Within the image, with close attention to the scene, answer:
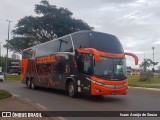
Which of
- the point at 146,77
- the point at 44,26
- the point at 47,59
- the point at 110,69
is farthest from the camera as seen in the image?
the point at 44,26

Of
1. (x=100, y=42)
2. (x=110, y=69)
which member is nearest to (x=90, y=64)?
(x=110, y=69)

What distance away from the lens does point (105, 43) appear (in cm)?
1758

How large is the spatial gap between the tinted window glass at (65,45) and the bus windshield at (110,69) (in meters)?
2.90

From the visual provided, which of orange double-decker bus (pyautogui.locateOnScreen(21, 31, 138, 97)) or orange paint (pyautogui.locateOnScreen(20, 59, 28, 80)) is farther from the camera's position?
orange paint (pyautogui.locateOnScreen(20, 59, 28, 80))

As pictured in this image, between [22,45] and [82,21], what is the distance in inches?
500

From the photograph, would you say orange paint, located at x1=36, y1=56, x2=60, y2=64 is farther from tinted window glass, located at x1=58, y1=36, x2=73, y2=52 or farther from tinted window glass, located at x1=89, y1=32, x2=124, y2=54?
tinted window glass, located at x1=89, y1=32, x2=124, y2=54

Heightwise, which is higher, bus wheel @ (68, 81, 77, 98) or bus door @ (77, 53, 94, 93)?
bus door @ (77, 53, 94, 93)

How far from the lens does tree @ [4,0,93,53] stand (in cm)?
6069

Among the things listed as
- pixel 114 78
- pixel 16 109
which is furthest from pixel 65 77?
pixel 16 109

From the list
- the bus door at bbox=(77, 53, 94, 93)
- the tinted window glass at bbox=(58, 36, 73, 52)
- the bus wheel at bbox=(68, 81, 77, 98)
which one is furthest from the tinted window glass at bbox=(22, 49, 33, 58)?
the bus door at bbox=(77, 53, 94, 93)

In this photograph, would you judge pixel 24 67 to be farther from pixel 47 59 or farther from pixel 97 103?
pixel 97 103

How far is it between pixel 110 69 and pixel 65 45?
4.33 metres

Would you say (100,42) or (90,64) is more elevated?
(100,42)

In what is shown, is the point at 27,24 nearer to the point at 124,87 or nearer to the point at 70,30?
the point at 70,30
